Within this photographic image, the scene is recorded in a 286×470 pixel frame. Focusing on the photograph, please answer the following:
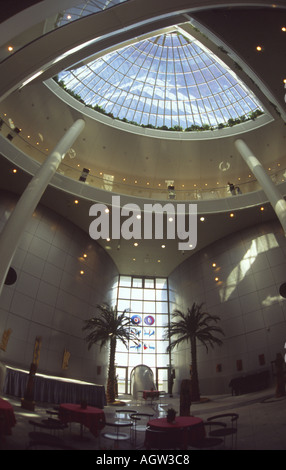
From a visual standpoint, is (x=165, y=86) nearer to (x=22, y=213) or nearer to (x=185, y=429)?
(x=22, y=213)

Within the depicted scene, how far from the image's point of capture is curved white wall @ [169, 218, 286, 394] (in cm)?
1936

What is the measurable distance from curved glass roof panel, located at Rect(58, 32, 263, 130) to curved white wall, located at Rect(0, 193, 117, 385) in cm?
1079

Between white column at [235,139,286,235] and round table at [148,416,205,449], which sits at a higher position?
white column at [235,139,286,235]

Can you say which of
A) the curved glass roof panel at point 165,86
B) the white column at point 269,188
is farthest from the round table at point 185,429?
the curved glass roof panel at point 165,86

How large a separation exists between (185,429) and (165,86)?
26729 millimetres

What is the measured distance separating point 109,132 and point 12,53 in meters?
17.6

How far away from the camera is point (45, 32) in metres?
7.89

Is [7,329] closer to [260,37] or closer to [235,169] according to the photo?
[260,37]

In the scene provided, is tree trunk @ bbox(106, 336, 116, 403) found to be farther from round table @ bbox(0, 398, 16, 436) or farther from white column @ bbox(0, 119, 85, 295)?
round table @ bbox(0, 398, 16, 436)

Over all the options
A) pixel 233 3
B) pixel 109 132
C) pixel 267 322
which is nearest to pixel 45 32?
pixel 233 3

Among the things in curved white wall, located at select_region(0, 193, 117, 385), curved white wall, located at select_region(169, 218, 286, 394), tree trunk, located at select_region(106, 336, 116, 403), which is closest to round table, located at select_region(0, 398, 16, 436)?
curved white wall, located at select_region(0, 193, 117, 385)

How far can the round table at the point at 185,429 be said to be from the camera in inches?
256

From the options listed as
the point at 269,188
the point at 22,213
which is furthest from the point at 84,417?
the point at 269,188
